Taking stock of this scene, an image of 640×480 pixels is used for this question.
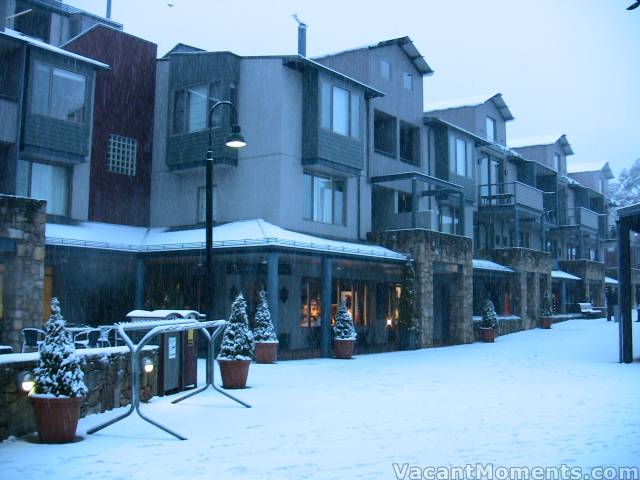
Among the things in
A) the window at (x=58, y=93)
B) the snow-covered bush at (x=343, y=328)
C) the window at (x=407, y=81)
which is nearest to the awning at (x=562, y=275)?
the window at (x=407, y=81)

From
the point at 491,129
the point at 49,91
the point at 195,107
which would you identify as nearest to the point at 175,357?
the point at 49,91

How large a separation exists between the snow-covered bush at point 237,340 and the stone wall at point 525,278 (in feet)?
71.6

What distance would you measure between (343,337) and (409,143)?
1149cm

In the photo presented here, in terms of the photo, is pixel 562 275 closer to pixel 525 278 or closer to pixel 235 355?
pixel 525 278

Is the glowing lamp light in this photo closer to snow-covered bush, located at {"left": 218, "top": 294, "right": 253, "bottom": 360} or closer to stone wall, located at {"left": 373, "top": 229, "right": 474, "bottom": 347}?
snow-covered bush, located at {"left": 218, "top": 294, "right": 253, "bottom": 360}

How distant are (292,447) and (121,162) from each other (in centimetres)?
1706

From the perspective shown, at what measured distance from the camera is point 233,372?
493 inches

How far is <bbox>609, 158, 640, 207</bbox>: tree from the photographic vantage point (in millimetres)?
92938

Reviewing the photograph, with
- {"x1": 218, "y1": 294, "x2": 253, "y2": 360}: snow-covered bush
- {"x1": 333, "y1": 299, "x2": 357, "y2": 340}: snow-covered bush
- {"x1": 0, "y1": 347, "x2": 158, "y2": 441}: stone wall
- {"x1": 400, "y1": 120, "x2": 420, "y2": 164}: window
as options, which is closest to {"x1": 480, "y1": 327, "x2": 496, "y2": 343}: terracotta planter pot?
Answer: {"x1": 400, "y1": 120, "x2": 420, "y2": 164}: window

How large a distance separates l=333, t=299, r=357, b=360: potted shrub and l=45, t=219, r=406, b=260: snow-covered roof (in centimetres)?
191

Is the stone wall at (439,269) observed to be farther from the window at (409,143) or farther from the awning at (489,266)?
the window at (409,143)

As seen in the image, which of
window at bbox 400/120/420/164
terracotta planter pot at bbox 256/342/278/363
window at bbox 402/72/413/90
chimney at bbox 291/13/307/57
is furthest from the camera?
window at bbox 400/120/420/164

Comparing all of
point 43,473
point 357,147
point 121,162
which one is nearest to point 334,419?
point 43,473

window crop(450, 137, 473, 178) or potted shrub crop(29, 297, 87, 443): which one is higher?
window crop(450, 137, 473, 178)
